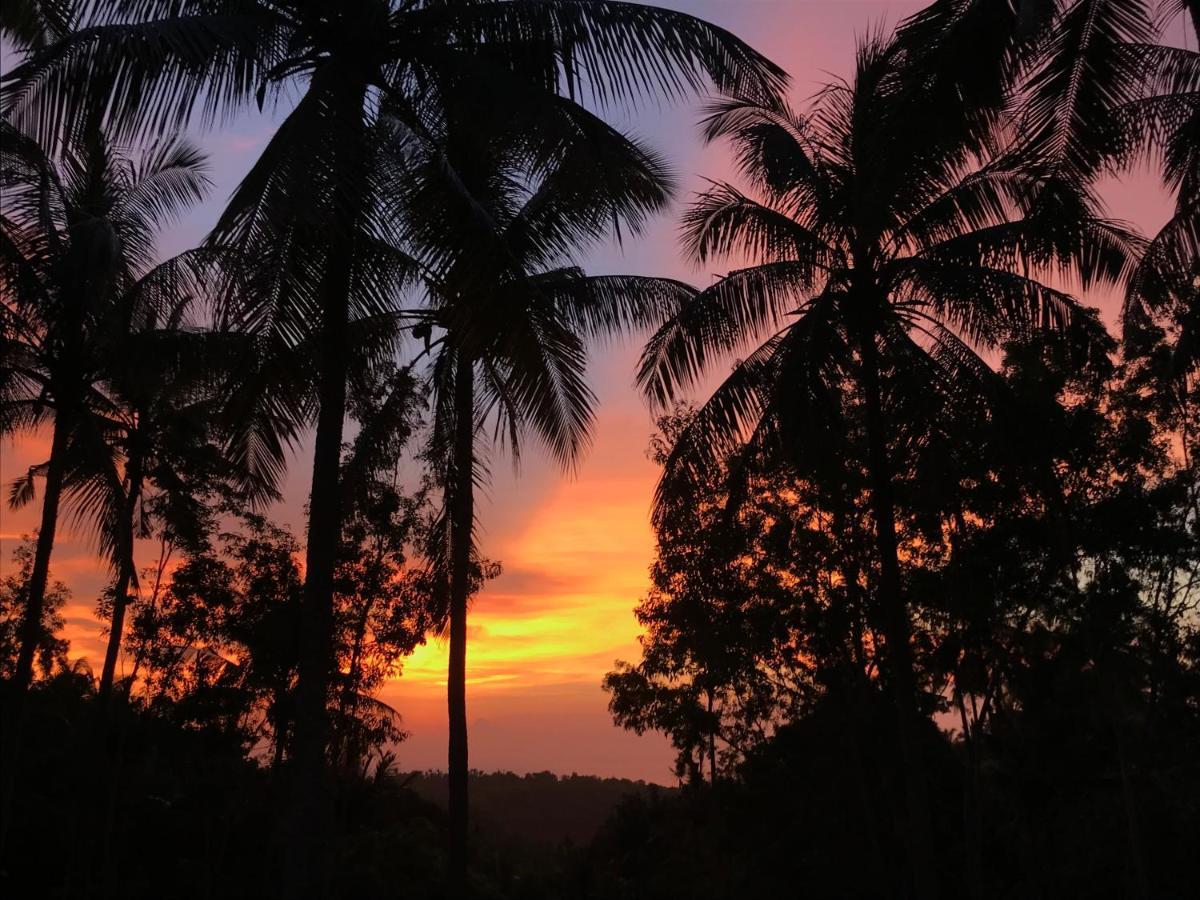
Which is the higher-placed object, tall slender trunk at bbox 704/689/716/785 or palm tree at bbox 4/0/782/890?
palm tree at bbox 4/0/782/890

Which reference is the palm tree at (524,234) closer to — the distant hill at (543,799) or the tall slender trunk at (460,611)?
the tall slender trunk at (460,611)

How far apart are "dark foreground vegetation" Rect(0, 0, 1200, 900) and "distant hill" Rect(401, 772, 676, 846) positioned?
4669cm

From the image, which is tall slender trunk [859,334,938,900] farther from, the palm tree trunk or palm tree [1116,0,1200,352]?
the palm tree trunk

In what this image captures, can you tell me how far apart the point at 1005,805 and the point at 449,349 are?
772 inches

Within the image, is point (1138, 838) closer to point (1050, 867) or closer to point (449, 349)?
Result: point (1050, 867)

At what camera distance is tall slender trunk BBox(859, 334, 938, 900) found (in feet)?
42.0

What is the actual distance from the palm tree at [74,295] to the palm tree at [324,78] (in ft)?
12.1

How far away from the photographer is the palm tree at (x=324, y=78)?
8.16 m

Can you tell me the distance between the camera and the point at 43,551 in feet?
53.8

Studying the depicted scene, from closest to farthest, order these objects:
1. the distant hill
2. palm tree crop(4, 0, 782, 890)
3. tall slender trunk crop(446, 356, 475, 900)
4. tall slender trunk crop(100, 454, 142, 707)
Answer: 1. palm tree crop(4, 0, 782, 890)
2. tall slender trunk crop(446, 356, 475, 900)
3. tall slender trunk crop(100, 454, 142, 707)
4. the distant hill

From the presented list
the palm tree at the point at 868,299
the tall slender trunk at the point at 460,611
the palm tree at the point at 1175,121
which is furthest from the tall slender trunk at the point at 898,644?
the tall slender trunk at the point at 460,611

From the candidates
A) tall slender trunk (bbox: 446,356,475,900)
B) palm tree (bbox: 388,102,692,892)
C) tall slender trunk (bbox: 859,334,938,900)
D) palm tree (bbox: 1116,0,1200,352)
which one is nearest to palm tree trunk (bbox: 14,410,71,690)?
tall slender trunk (bbox: 446,356,475,900)

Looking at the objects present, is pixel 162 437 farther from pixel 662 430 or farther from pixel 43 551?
pixel 662 430

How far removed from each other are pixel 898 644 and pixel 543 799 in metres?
83.8
